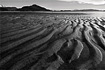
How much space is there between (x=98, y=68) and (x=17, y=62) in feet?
5.42

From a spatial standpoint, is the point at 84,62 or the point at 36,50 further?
the point at 36,50

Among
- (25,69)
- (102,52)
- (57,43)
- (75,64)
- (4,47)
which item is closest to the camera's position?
(25,69)

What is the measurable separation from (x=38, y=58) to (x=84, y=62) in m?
1.02

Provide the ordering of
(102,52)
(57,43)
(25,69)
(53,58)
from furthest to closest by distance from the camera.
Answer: (57,43) < (102,52) < (53,58) < (25,69)

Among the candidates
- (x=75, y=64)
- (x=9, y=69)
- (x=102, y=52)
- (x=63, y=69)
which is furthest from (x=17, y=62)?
(x=102, y=52)

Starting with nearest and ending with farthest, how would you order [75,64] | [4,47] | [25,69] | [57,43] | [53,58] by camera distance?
[25,69], [75,64], [53,58], [4,47], [57,43]

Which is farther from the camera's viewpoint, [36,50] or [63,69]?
[36,50]

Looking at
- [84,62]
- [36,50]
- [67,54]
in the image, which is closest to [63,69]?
[84,62]

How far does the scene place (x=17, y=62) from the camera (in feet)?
10.5

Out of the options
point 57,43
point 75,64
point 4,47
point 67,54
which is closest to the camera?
point 75,64

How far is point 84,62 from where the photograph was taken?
322 cm

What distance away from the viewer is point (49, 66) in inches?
116

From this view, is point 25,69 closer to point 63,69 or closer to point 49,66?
point 49,66

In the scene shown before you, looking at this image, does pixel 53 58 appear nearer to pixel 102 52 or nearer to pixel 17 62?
pixel 17 62
